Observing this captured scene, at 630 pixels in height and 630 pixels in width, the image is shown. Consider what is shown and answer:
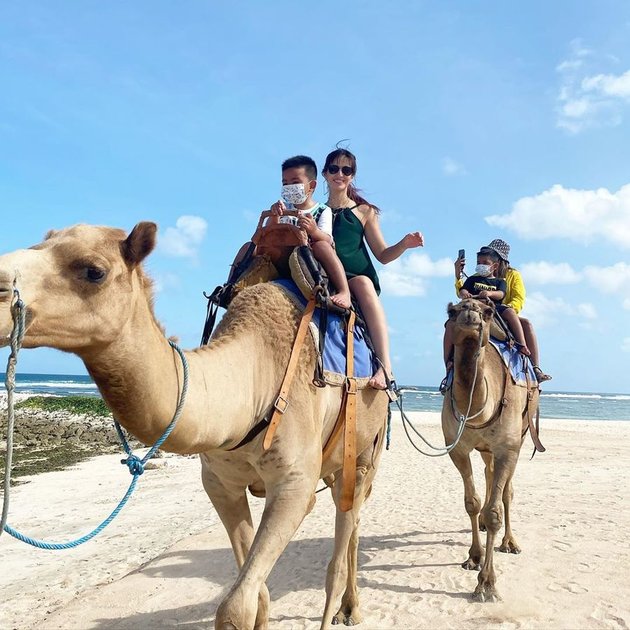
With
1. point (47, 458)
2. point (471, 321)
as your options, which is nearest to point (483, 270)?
point (471, 321)

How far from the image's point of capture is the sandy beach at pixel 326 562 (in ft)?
17.4

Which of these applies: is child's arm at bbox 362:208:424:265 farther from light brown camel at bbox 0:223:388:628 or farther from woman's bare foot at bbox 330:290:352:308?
light brown camel at bbox 0:223:388:628

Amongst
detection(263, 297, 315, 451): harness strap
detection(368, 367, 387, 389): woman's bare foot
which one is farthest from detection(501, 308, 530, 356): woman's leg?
detection(263, 297, 315, 451): harness strap

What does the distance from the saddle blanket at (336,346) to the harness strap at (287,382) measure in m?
0.15

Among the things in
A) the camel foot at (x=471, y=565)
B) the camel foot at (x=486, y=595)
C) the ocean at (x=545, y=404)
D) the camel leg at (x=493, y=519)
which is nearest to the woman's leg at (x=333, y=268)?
the camel leg at (x=493, y=519)

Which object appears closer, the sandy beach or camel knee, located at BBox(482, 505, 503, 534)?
the sandy beach

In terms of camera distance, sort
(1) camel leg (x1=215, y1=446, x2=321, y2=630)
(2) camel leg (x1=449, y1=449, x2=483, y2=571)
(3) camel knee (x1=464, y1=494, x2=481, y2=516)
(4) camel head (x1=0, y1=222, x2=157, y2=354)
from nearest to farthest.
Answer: (4) camel head (x1=0, y1=222, x2=157, y2=354)
(1) camel leg (x1=215, y1=446, x2=321, y2=630)
(2) camel leg (x1=449, y1=449, x2=483, y2=571)
(3) camel knee (x1=464, y1=494, x2=481, y2=516)

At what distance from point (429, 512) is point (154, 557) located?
4525 mm

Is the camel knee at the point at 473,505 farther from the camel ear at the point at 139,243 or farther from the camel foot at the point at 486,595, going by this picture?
the camel ear at the point at 139,243

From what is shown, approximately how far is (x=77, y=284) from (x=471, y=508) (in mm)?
5888

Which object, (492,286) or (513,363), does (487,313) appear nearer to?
(513,363)

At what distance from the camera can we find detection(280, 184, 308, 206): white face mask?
4.08 m

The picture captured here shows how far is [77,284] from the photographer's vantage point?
2234mm

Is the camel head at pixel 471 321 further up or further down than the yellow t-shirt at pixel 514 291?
further down
